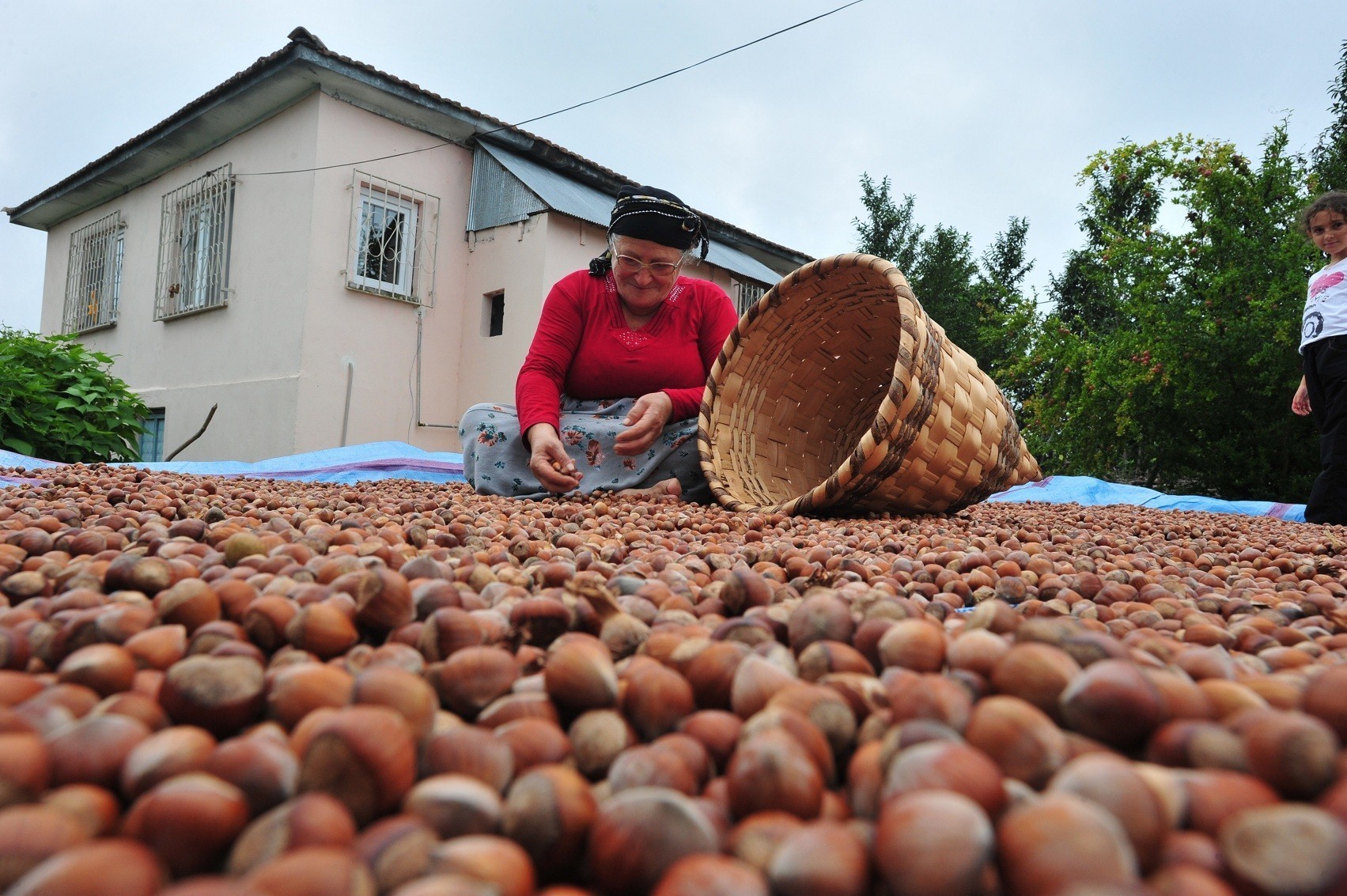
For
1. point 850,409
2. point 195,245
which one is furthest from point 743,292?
point 850,409

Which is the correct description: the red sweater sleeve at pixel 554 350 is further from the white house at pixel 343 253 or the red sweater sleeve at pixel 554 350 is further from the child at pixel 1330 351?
the white house at pixel 343 253

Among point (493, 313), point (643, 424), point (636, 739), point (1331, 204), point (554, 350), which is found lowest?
point (636, 739)

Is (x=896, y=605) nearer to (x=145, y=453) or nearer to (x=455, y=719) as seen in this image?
(x=455, y=719)

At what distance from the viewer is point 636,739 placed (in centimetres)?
76

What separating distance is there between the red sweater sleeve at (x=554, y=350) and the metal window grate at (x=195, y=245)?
17.1 ft

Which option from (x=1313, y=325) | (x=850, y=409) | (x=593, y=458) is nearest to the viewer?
(x=593, y=458)

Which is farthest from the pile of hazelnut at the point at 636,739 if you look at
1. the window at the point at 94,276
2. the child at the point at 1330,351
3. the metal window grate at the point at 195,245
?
the window at the point at 94,276

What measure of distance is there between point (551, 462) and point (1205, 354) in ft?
18.3

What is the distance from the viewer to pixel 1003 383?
9.95 meters

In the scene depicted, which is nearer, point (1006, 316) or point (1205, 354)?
point (1205, 354)

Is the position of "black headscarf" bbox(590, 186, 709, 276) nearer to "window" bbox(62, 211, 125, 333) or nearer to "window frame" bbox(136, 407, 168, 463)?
"window frame" bbox(136, 407, 168, 463)

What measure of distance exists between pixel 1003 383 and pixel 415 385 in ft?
21.6

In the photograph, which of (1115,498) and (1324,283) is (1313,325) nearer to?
(1324,283)

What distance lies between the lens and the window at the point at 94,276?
29.9ft
